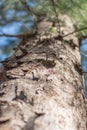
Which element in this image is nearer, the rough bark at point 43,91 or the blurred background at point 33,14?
the rough bark at point 43,91

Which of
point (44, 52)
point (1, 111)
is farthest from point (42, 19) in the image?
point (1, 111)

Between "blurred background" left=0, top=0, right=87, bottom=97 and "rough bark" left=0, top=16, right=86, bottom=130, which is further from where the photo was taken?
"blurred background" left=0, top=0, right=87, bottom=97

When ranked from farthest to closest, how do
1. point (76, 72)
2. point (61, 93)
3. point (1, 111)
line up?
point (76, 72), point (61, 93), point (1, 111)

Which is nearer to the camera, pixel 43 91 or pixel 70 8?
pixel 43 91

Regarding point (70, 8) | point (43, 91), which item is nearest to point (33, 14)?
point (70, 8)

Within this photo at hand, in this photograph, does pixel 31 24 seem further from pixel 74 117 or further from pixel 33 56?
pixel 74 117

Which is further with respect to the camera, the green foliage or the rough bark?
the green foliage

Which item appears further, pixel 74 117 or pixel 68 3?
pixel 68 3

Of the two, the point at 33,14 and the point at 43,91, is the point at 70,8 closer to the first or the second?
the point at 33,14
